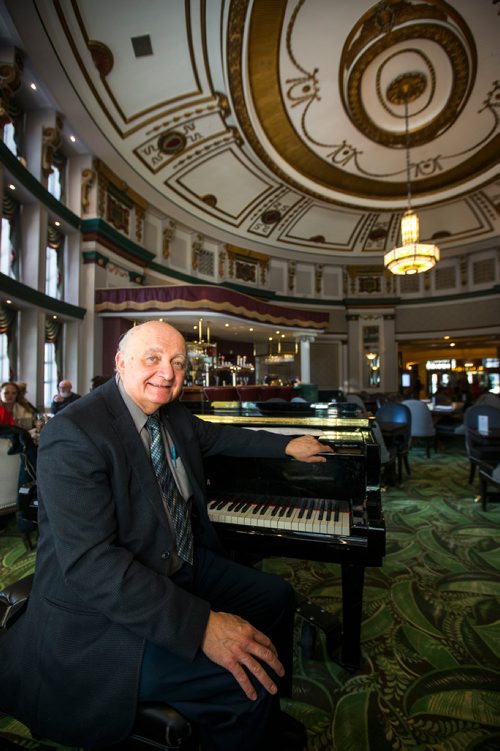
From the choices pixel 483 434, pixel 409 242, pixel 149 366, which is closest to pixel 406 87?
pixel 409 242

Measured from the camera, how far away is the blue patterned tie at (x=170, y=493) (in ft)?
4.10

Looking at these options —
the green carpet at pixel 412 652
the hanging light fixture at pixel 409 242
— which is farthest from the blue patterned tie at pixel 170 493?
the hanging light fixture at pixel 409 242

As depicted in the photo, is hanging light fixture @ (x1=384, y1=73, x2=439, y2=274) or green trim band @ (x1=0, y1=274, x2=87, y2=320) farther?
hanging light fixture @ (x1=384, y1=73, x2=439, y2=274)

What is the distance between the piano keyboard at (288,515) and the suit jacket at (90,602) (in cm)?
64

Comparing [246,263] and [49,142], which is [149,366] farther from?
[246,263]

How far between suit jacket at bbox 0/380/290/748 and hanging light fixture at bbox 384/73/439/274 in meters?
8.96

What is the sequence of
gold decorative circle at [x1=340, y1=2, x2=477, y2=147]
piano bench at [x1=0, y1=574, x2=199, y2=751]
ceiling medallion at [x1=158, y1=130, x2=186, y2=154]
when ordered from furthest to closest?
ceiling medallion at [x1=158, y1=130, x2=186, y2=154] → gold decorative circle at [x1=340, y1=2, x2=477, y2=147] → piano bench at [x1=0, y1=574, x2=199, y2=751]

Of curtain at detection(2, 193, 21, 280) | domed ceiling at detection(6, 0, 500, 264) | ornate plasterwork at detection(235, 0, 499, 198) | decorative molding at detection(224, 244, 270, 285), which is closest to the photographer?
domed ceiling at detection(6, 0, 500, 264)

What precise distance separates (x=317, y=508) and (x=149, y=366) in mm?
1084

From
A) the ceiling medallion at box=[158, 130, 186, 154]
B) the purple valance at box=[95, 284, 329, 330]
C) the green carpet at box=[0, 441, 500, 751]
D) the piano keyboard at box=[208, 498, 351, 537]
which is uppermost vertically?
the ceiling medallion at box=[158, 130, 186, 154]

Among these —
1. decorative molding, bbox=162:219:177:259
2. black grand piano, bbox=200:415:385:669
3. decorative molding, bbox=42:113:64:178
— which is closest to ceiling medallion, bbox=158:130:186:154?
decorative molding, bbox=162:219:177:259

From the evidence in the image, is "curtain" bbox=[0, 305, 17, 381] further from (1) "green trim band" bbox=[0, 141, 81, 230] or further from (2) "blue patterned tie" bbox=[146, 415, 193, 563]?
(2) "blue patterned tie" bbox=[146, 415, 193, 563]

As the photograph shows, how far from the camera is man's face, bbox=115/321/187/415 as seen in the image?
1.23 metres

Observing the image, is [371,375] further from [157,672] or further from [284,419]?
[157,672]
